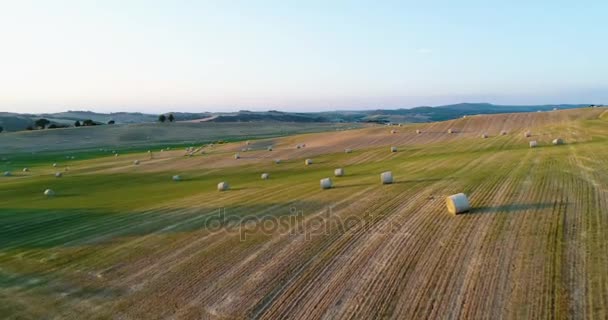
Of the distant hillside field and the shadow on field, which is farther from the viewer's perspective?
the distant hillside field

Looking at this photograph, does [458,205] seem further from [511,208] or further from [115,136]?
[115,136]

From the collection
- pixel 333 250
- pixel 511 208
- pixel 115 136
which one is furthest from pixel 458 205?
pixel 115 136

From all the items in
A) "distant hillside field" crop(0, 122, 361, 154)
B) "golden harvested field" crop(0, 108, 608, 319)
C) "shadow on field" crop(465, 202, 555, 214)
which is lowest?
"distant hillside field" crop(0, 122, 361, 154)

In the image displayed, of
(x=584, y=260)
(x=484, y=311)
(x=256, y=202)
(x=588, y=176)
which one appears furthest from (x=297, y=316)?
(x=588, y=176)

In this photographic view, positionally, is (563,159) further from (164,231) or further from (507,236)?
(164,231)

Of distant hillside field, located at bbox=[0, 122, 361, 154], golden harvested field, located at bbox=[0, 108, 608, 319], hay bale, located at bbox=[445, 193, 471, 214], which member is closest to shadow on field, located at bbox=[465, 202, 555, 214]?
golden harvested field, located at bbox=[0, 108, 608, 319]

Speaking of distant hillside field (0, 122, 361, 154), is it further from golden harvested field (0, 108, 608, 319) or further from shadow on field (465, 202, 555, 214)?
shadow on field (465, 202, 555, 214)

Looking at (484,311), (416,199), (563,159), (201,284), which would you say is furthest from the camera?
(563,159)
